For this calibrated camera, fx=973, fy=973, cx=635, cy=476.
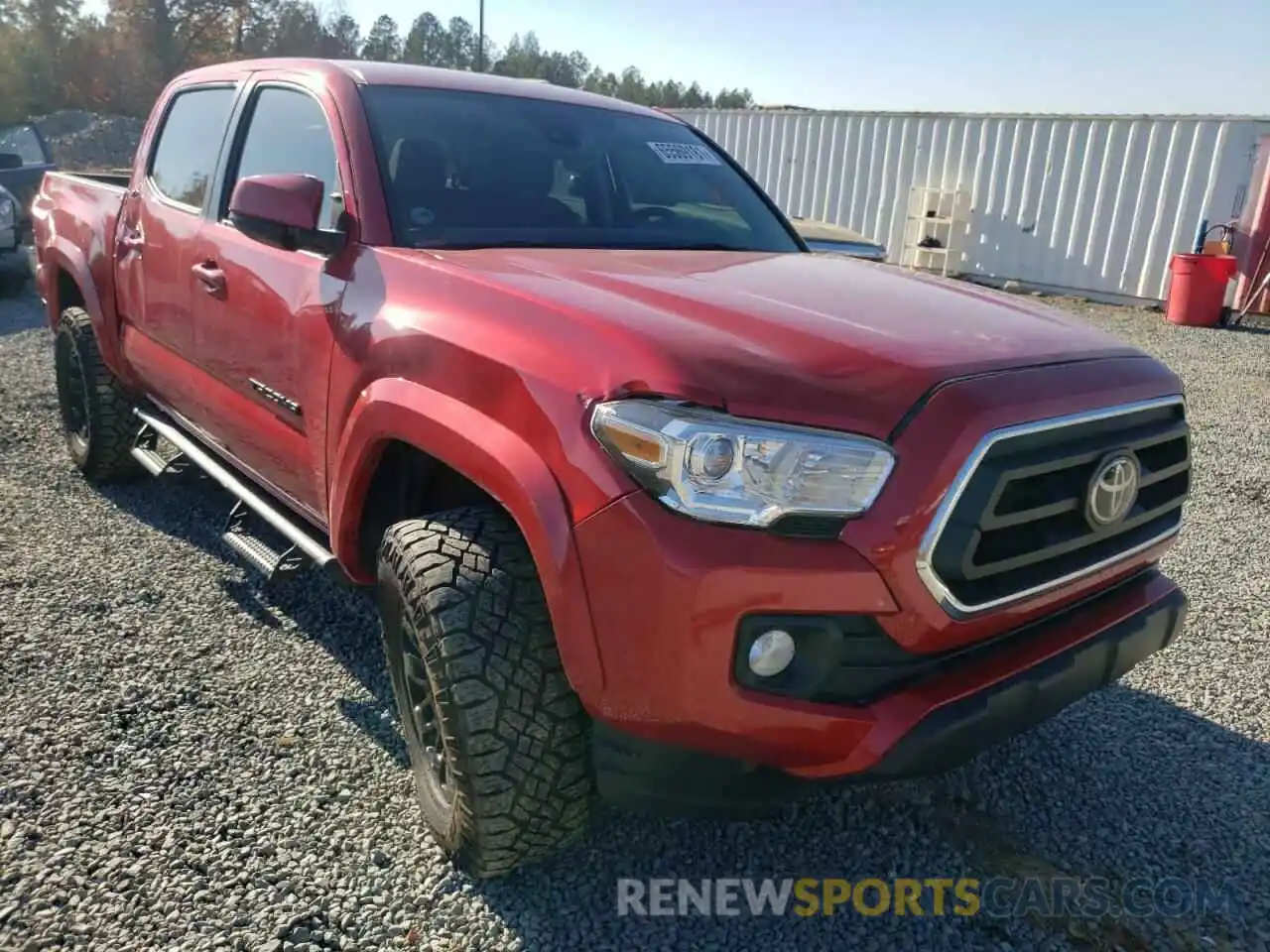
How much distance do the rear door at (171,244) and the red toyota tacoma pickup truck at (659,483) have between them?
693mm

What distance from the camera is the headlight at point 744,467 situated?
5.75 feet

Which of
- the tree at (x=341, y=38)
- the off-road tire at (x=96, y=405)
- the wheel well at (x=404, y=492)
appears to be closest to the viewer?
the wheel well at (x=404, y=492)

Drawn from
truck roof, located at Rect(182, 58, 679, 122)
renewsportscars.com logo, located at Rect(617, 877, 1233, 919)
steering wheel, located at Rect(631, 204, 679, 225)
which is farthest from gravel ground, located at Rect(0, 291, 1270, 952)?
truck roof, located at Rect(182, 58, 679, 122)

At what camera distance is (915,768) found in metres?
1.87

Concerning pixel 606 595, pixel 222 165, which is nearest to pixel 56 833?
pixel 606 595

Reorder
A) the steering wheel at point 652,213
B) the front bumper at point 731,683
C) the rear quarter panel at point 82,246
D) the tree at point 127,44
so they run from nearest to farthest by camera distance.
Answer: the front bumper at point 731,683 → the steering wheel at point 652,213 → the rear quarter panel at point 82,246 → the tree at point 127,44

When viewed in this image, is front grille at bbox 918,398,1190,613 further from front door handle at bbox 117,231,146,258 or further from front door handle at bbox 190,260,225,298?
front door handle at bbox 117,231,146,258

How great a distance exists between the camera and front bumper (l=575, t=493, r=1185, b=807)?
174cm

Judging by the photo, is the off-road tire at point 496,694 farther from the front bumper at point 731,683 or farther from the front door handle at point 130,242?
the front door handle at point 130,242

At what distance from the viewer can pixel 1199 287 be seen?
40.5 ft

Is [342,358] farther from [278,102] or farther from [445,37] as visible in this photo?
[445,37]

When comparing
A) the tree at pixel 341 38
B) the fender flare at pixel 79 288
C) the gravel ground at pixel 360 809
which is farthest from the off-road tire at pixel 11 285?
the tree at pixel 341 38

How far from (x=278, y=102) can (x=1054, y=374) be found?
265 cm

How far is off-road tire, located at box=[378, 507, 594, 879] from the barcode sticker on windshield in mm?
1853
